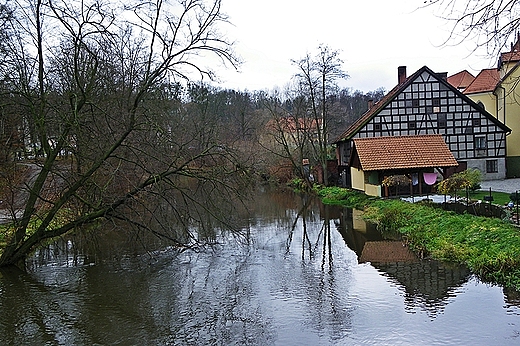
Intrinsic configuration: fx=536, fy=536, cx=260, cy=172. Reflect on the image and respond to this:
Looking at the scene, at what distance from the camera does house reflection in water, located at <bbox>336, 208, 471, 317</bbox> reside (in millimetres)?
9219

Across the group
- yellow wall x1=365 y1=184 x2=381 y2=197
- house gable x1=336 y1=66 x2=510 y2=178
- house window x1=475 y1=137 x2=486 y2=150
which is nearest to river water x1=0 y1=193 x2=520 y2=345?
yellow wall x1=365 y1=184 x2=381 y2=197

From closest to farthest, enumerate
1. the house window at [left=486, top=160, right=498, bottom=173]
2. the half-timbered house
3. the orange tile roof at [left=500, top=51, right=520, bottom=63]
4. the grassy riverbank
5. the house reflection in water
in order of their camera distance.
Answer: the orange tile roof at [left=500, top=51, right=520, bottom=63] → the house reflection in water → the grassy riverbank → the half-timbered house → the house window at [left=486, top=160, right=498, bottom=173]

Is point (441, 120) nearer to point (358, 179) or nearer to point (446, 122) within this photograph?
point (446, 122)

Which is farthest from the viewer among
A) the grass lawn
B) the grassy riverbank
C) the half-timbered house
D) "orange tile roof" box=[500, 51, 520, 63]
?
the half-timbered house

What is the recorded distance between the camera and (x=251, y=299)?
9.41 metres

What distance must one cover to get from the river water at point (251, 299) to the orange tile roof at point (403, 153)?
8.50 meters

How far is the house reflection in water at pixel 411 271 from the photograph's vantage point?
9219mm

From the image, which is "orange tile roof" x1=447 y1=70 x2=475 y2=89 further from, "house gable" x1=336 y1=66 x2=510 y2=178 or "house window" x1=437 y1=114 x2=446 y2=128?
"house window" x1=437 y1=114 x2=446 y2=128

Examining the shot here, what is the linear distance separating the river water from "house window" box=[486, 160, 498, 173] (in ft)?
50.9

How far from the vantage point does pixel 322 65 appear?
31.4 meters

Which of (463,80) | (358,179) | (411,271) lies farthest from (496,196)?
(463,80)

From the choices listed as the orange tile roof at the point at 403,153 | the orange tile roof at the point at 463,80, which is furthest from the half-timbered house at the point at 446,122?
the orange tile roof at the point at 463,80

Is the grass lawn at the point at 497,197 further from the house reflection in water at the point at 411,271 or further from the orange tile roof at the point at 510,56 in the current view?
the orange tile roof at the point at 510,56

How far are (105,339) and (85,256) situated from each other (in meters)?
6.14
